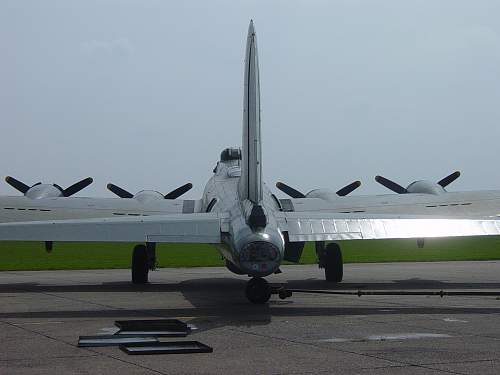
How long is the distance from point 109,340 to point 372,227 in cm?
905

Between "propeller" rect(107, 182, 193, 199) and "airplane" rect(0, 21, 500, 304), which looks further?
Result: "propeller" rect(107, 182, 193, 199)

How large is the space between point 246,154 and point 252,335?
605 cm

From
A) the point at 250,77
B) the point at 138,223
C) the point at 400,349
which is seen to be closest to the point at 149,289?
the point at 138,223

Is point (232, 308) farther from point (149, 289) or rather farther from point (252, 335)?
point (149, 289)

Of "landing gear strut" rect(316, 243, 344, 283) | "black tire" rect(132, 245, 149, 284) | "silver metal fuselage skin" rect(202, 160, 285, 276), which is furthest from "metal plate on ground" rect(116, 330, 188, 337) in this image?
"landing gear strut" rect(316, 243, 344, 283)

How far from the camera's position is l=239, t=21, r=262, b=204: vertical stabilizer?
19422 millimetres

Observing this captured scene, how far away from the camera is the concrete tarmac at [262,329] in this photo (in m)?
11.5

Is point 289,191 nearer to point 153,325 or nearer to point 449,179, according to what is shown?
point 449,179

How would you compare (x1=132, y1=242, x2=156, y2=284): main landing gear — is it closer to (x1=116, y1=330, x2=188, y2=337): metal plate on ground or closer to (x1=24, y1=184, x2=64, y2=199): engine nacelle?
(x1=24, y1=184, x2=64, y2=199): engine nacelle

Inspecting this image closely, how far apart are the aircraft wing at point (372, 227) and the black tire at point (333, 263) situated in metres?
8.33

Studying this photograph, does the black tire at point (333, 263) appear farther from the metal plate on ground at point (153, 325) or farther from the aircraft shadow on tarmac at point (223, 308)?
the metal plate on ground at point (153, 325)

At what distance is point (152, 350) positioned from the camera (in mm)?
12789

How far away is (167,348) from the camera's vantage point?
13.0 metres

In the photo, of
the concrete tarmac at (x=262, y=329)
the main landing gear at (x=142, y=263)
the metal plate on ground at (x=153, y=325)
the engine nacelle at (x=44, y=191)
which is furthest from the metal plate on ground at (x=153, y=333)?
the engine nacelle at (x=44, y=191)
